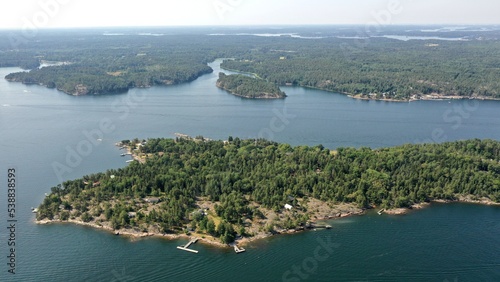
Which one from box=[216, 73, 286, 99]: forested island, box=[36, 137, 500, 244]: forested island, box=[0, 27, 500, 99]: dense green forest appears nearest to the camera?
box=[36, 137, 500, 244]: forested island

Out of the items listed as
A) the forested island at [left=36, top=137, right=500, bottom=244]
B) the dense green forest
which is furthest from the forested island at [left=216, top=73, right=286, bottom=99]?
the forested island at [left=36, top=137, right=500, bottom=244]

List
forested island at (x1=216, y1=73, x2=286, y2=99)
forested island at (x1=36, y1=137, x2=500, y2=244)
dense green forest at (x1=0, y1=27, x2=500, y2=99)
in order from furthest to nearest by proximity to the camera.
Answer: dense green forest at (x1=0, y1=27, x2=500, y2=99) → forested island at (x1=216, y1=73, x2=286, y2=99) → forested island at (x1=36, y1=137, x2=500, y2=244)

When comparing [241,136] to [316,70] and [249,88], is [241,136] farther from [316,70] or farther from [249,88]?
[316,70]

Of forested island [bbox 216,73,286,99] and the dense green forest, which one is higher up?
the dense green forest

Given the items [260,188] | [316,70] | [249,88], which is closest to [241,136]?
[260,188]

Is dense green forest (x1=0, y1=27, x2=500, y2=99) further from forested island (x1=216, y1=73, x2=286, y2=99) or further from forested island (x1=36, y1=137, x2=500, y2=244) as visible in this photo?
forested island (x1=36, y1=137, x2=500, y2=244)

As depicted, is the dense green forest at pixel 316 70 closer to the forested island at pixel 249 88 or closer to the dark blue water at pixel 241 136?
the dark blue water at pixel 241 136

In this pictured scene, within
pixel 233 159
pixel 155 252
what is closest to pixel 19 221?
pixel 155 252

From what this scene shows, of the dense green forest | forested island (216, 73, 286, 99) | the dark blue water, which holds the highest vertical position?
the dense green forest

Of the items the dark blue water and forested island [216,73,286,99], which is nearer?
the dark blue water
